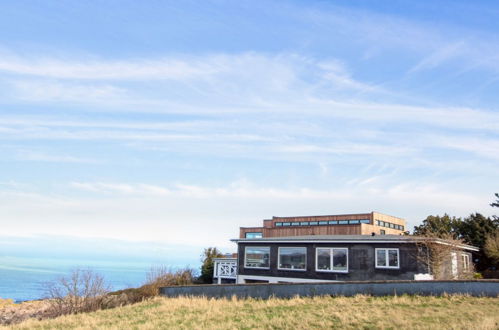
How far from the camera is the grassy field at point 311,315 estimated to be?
45.5ft

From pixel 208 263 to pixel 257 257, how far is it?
876 cm

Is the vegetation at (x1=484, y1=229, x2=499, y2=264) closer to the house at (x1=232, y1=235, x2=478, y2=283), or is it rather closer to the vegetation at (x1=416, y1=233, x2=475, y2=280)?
the house at (x1=232, y1=235, x2=478, y2=283)

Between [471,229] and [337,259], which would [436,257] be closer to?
[337,259]

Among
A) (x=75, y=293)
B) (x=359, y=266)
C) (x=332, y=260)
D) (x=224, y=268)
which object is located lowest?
(x=75, y=293)

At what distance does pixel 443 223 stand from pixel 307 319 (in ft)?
101

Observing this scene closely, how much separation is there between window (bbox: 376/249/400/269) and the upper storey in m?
13.8

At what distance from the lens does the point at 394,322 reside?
13.8 meters

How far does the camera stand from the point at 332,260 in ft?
97.6

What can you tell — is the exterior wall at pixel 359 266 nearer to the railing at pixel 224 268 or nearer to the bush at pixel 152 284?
the railing at pixel 224 268

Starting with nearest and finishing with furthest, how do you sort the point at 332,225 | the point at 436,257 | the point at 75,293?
the point at 75,293
the point at 436,257
the point at 332,225

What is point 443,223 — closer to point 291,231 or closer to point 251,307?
point 291,231

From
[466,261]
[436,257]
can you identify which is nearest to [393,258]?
[436,257]

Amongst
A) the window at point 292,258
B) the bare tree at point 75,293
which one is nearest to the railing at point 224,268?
the window at point 292,258

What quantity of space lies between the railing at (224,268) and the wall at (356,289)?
40.0ft
